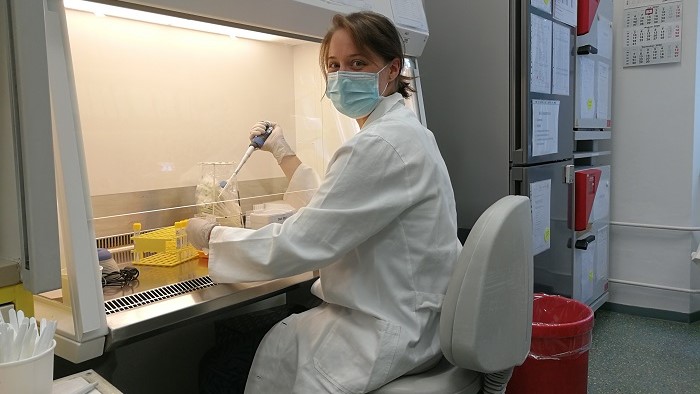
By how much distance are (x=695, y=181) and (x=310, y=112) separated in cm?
249

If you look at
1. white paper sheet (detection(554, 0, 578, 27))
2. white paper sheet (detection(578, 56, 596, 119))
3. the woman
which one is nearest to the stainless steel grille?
the woman

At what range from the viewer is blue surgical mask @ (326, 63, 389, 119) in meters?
1.49

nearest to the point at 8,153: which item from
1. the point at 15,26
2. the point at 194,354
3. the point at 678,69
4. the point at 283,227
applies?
the point at 15,26

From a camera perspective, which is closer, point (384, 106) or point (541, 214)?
point (384, 106)

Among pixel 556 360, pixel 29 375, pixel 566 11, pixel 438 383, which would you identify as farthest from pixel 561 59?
pixel 29 375

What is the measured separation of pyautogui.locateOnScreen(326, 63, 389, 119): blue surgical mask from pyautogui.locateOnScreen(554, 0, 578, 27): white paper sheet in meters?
1.53

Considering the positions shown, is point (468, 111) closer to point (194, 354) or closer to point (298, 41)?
point (298, 41)

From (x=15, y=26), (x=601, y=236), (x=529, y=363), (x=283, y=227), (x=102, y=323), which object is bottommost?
(x=529, y=363)

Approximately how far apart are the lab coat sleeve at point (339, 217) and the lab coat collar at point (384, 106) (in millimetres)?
221

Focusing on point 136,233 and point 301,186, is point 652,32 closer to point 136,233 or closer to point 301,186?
point 301,186

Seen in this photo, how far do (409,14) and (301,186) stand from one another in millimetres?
719

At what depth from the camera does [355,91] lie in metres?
1.50

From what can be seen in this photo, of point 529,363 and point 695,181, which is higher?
point 695,181

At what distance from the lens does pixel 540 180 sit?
2.52m
